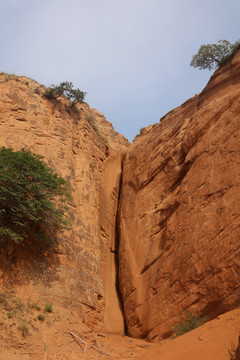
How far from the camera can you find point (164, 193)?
18750 millimetres

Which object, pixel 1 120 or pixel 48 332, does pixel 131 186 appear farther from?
pixel 48 332

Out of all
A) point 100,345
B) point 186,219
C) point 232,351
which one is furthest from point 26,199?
point 232,351

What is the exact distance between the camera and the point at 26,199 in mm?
14586

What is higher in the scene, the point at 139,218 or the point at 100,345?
the point at 139,218

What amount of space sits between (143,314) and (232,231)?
5.32 metres

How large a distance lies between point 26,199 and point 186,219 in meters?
6.37

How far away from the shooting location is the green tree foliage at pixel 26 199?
14.1m

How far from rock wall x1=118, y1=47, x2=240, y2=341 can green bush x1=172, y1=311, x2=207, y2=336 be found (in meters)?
0.29

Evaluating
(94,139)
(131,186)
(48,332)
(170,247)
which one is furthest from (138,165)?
(48,332)

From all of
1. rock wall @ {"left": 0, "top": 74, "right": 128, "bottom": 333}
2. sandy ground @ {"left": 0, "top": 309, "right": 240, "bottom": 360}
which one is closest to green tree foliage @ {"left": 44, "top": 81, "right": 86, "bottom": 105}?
rock wall @ {"left": 0, "top": 74, "right": 128, "bottom": 333}

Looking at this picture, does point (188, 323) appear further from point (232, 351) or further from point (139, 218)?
point (139, 218)

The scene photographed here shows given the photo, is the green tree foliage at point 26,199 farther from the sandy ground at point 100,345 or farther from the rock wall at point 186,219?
the rock wall at point 186,219

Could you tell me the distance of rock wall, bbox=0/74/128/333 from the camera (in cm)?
1394

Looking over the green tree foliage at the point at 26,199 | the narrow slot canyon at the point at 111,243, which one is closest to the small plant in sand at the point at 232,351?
the green tree foliage at the point at 26,199
